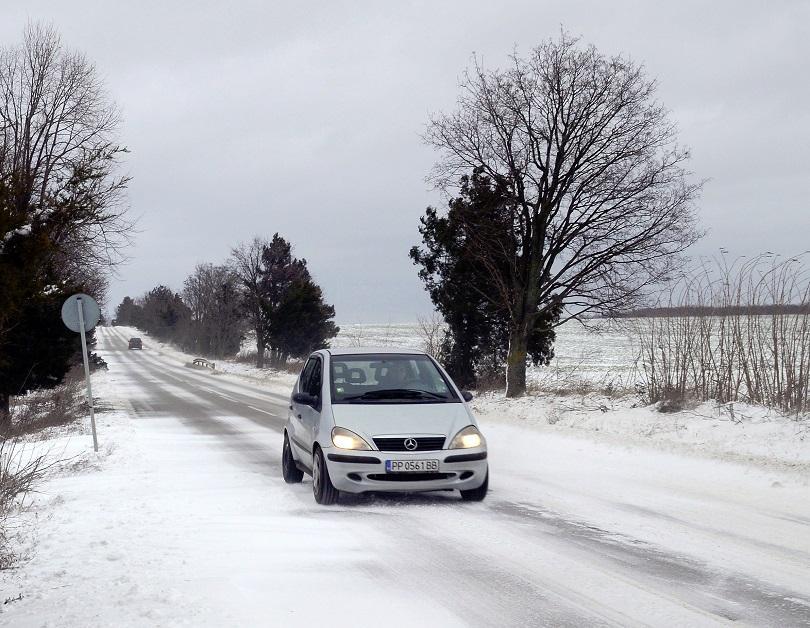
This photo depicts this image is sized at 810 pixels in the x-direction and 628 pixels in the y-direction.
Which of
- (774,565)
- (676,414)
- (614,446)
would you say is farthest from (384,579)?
(676,414)

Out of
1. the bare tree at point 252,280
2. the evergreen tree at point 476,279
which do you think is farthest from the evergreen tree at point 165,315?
the evergreen tree at point 476,279

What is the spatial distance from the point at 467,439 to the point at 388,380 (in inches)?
53.9

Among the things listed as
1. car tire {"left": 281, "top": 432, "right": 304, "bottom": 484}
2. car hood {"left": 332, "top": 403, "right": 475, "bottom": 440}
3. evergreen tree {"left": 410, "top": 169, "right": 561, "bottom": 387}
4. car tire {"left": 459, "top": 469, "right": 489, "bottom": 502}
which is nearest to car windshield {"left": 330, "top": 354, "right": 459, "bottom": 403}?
car hood {"left": 332, "top": 403, "right": 475, "bottom": 440}

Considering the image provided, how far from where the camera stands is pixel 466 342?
2872 centimetres

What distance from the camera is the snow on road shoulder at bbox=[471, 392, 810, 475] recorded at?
11312 mm

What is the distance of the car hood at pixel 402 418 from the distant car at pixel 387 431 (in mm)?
Result: 10

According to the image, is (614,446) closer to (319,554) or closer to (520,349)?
(319,554)

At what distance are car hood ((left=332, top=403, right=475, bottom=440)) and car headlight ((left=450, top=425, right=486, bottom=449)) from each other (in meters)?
0.06

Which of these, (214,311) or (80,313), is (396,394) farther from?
(214,311)

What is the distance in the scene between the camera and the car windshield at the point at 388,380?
8.99 meters

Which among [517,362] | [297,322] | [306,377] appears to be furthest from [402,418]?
[297,322]

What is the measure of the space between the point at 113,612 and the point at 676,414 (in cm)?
1177

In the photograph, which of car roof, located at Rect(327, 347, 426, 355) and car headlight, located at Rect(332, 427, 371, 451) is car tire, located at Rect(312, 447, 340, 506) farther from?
car roof, located at Rect(327, 347, 426, 355)

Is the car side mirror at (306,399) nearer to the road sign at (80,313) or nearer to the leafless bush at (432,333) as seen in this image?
the road sign at (80,313)
